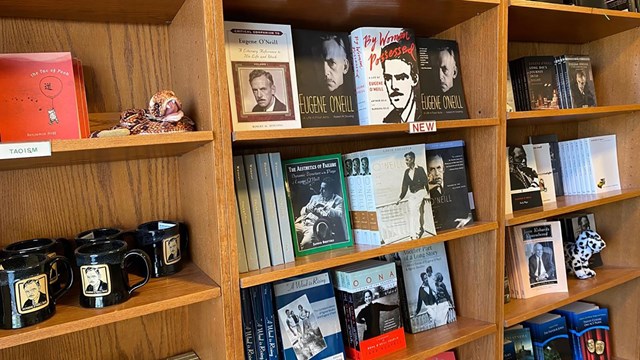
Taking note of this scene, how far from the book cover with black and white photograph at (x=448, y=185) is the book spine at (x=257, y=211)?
57 centimetres

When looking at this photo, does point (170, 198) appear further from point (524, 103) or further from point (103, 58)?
point (524, 103)

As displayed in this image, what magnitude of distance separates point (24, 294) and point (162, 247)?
0.31 meters

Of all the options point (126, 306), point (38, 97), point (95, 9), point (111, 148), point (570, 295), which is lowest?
point (570, 295)

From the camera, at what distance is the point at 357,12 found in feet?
4.37

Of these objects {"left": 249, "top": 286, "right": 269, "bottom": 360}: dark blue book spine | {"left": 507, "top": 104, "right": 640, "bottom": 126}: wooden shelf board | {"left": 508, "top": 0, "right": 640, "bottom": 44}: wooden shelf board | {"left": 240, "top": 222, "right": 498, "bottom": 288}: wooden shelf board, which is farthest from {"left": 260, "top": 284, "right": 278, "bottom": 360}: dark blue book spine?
{"left": 508, "top": 0, "right": 640, "bottom": 44}: wooden shelf board

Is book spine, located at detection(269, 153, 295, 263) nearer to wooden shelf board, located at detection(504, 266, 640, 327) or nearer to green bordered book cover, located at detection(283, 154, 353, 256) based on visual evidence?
green bordered book cover, located at detection(283, 154, 353, 256)

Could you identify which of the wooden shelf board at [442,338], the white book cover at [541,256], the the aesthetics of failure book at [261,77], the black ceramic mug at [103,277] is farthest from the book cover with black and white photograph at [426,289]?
the black ceramic mug at [103,277]

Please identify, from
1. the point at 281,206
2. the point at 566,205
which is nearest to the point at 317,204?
the point at 281,206

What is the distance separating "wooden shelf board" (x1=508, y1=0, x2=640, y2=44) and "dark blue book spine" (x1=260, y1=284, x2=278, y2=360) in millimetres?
1142

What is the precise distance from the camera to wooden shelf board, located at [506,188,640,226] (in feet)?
4.98

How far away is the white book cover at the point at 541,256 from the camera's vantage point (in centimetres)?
176

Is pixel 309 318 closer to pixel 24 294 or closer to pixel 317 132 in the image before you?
pixel 317 132

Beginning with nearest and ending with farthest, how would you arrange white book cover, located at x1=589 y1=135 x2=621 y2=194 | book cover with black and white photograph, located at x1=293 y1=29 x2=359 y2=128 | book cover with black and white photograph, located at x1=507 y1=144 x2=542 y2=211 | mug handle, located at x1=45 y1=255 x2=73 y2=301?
mug handle, located at x1=45 y1=255 x2=73 y2=301 < book cover with black and white photograph, located at x1=293 y1=29 x2=359 y2=128 < book cover with black and white photograph, located at x1=507 y1=144 x2=542 y2=211 < white book cover, located at x1=589 y1=135 x2=621 y2=194

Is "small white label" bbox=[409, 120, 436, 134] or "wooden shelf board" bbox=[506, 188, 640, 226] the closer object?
"small white label" bbox=[409, 120, 436, 134]
